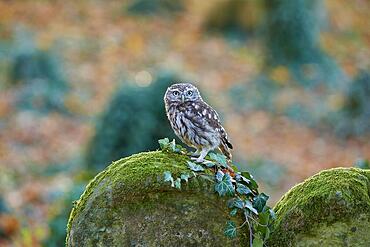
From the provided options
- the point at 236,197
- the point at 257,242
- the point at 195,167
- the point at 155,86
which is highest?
the point at 155,86

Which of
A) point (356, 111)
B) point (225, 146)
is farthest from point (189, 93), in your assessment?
point (356, 111)

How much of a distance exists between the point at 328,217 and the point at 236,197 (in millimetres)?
498

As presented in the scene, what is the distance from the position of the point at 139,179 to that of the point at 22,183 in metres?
7.96

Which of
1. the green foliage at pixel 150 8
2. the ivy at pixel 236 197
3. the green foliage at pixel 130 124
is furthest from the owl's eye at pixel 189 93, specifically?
the green foliage at pixel 150 8

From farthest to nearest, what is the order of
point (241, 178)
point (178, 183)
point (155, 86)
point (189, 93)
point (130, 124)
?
point (155, 86) → point (130, 124) → point (189, 93) → point (241, 178) → point (178, 183)

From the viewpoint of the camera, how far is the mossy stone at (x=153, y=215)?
3.97 meters

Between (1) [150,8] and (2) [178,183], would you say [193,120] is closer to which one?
(2) [178,183]

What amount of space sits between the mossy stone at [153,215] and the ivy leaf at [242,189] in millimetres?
130

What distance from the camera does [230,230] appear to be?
3.96 metres

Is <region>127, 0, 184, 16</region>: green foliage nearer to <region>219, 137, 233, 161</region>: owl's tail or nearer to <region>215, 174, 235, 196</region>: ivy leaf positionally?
<region>219, 137, 233, 161</region>: owl's tail

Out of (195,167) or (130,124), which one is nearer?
(195,167)

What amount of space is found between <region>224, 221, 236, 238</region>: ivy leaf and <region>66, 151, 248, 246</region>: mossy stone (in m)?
0.03

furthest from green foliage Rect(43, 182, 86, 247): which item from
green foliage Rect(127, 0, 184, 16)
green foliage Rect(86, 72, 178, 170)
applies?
green foliage Rect(127, 0, 184, 16)

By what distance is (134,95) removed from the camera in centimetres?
1034
